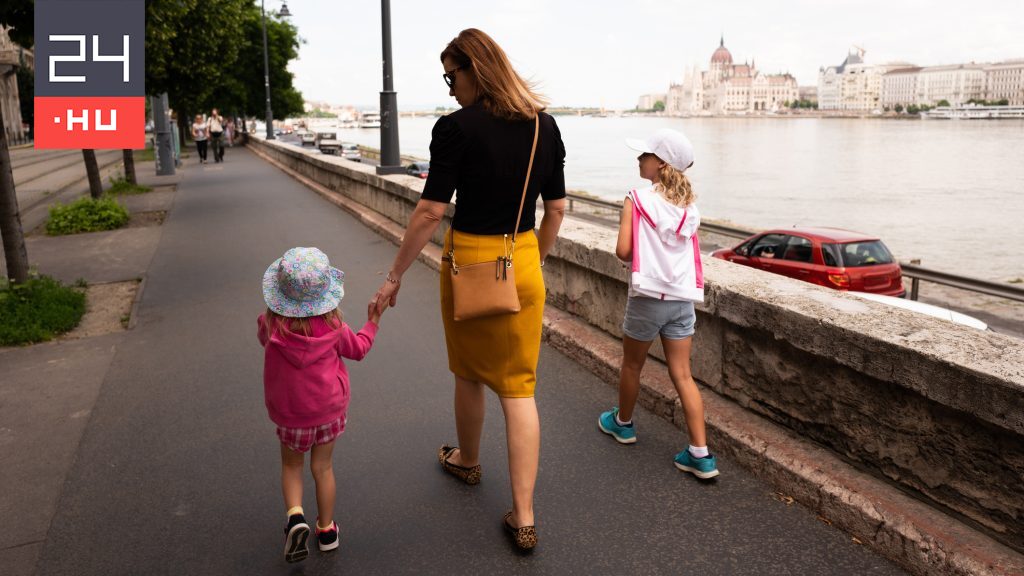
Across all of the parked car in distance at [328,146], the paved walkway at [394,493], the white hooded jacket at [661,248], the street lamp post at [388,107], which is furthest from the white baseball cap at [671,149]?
the parked car in distance at [328,146]

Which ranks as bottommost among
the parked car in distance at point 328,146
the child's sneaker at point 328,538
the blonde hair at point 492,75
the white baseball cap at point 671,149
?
the child's sneaker at point 328,538

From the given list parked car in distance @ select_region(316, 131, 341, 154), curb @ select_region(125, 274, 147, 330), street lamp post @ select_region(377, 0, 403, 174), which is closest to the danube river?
street lamp post @ select_region(377, 0, 403, 174)

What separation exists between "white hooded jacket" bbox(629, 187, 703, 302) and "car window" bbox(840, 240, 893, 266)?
8.79 metres

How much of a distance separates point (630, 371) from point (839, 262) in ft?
28.2

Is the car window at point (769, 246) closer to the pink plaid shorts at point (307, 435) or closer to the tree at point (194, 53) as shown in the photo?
the pink plaid shorts at point (307, 435)

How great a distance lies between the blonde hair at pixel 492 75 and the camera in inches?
115

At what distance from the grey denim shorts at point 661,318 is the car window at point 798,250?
8.65 meters

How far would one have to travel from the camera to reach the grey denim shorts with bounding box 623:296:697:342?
3656 mm

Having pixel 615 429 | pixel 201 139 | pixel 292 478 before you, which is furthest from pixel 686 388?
pixel 201 139

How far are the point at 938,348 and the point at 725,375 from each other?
4.35 feet

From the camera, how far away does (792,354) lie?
3646mm

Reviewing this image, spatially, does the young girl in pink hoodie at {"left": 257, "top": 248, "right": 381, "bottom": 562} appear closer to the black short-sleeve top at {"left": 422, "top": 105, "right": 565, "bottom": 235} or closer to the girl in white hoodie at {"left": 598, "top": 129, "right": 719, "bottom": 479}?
the black short-sleeve top at {"left": 422, "top": 105, "right": 565, "bottom": 235}

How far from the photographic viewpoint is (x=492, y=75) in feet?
9.59

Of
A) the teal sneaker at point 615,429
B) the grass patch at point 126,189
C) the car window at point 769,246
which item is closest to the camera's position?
the teal sneaker at point 615,429
